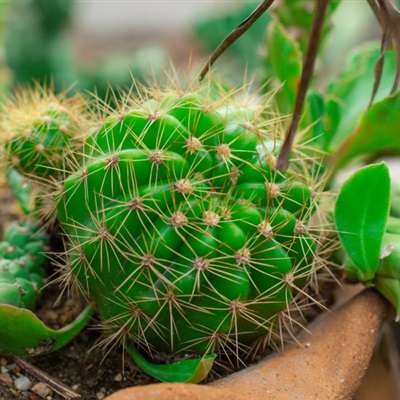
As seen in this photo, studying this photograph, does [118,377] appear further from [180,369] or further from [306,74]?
[306,74]

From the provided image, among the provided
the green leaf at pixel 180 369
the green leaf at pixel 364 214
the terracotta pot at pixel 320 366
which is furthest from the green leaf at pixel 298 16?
the green leaf at pixel 180 369

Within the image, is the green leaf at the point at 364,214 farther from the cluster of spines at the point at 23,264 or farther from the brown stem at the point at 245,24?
the cluster of spines at the point at 23,264

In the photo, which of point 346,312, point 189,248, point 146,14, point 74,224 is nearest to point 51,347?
point 74,224

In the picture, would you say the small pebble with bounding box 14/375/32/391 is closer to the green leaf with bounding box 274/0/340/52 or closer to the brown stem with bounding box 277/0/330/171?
the brown stem with bounding box 277/0/330/171

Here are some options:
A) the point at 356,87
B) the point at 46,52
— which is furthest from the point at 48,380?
the point at 46,52

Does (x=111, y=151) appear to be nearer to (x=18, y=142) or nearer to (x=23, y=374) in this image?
(x=18, y=142)
